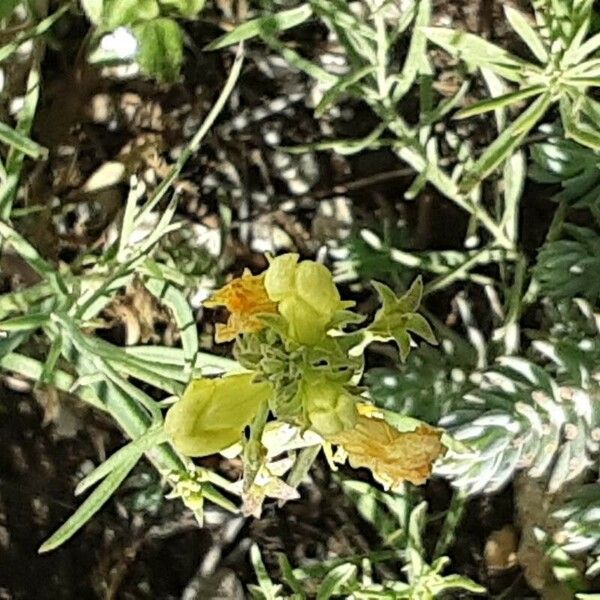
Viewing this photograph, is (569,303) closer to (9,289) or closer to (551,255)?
(551,255)

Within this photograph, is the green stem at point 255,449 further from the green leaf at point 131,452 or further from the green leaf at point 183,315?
the green leaf at point 183,315

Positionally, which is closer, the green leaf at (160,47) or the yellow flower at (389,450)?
the yellow flower at (389,450)

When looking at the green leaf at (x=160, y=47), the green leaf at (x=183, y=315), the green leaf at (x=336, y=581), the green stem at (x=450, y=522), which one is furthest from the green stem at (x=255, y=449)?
the green stem at (x=450, y=522)

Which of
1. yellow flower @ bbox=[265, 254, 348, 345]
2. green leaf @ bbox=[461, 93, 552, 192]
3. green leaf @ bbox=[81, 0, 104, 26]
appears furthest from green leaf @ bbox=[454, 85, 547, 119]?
green leaf @ bbox=[81, 0, 104, 26]

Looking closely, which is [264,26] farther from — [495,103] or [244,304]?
[244,304]

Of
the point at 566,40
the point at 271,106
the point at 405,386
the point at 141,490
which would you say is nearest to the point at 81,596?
the point at 141,490

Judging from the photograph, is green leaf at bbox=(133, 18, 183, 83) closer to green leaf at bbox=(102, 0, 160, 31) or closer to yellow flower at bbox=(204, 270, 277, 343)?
green leaf at bbox=(102, 0, 160, 31)
